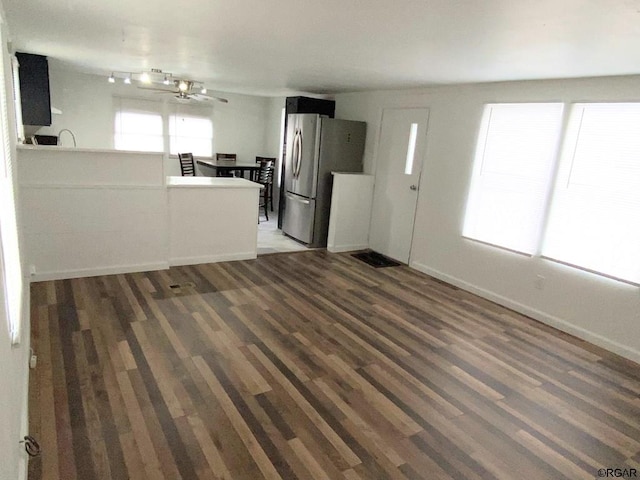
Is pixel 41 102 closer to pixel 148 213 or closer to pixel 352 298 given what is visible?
pixel 148 213

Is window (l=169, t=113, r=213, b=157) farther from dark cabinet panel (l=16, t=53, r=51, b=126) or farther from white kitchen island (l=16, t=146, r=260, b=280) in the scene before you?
white kitchen island (l=16, t=146, r=260, b=280)

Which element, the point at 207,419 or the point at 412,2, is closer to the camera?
the point at 412,2

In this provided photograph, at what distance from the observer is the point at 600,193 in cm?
344

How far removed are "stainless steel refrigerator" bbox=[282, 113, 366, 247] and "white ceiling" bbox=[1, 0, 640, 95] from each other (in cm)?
128

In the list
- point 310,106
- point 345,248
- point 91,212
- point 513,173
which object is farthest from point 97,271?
point 513,173

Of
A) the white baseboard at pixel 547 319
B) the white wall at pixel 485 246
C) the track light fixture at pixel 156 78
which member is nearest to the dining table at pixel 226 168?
the track light fixture at pixel 156 78

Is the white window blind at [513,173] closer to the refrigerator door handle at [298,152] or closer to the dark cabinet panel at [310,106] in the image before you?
the refrigerator door handle at [298,152]

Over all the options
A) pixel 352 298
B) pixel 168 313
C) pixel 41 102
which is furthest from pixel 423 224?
pixel 41 102

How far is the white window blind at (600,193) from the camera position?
3.26m

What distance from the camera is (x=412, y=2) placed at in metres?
1.88

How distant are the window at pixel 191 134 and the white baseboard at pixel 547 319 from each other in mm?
5301

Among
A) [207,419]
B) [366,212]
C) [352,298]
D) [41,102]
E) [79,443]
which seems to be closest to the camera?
[79,443]

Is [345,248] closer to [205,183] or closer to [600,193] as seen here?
[205,183]

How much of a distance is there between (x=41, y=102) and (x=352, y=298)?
15.3 feet
